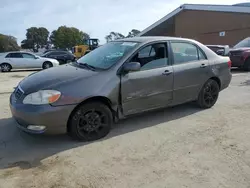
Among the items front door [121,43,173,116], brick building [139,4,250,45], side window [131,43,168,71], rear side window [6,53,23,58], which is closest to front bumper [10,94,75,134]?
front door [121,43,173,116]

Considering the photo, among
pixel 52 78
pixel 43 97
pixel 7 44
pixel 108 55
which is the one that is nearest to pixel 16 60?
pixel 108 55

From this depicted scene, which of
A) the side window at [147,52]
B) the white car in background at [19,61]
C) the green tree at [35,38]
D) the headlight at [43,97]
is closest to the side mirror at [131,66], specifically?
the side window at [147,52]

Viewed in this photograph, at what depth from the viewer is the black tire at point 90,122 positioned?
4.02 metres

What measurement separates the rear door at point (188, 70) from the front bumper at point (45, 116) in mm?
2194

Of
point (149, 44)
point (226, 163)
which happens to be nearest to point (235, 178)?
point (226, 163)

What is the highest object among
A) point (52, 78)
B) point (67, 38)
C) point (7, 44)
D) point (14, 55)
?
point (67, 38)

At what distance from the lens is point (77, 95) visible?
3928mm

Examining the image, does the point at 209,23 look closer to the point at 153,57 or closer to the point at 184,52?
the point at 184,52

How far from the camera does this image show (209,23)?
28.2 metres

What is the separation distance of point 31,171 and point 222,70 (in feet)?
14.6

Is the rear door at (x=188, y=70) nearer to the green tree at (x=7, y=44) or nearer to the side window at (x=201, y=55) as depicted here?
the side window at (x=201, y=55)

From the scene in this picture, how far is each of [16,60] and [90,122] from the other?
51.2 feet

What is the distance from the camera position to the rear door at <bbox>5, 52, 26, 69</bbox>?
17859mm

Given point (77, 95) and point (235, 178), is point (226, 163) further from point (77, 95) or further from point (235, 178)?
point (77, 95)
